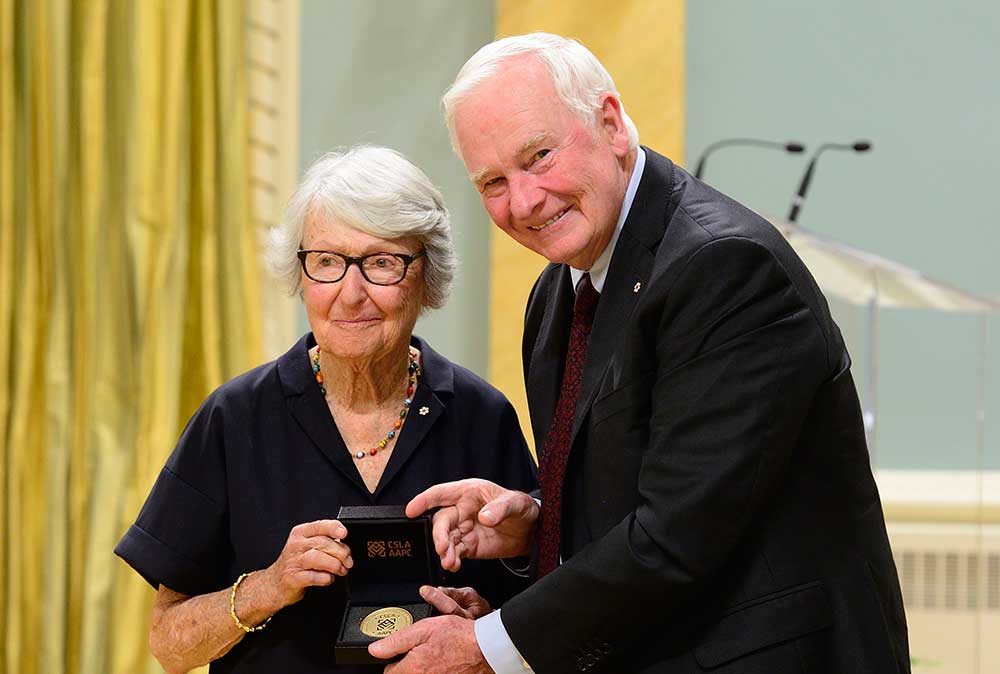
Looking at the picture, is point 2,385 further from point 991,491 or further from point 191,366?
point 991,491

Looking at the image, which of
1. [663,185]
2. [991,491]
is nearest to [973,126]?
[991,491]

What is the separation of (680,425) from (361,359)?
2.29 feet

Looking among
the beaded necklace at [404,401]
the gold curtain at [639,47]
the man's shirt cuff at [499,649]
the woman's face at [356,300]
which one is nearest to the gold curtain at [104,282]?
the gold curtain at [639,47]

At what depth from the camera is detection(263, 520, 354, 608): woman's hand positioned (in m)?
1.92

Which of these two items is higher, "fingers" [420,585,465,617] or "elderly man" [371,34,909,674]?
"elderly man" [371,34,909,674]

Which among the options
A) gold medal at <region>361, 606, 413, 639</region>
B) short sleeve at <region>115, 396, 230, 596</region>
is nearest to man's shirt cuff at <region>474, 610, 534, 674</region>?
gold medal at <region>361, 606, 413, 639</region>

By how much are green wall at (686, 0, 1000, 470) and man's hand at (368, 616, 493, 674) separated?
269cm

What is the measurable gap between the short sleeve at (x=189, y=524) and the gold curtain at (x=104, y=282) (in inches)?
63.9

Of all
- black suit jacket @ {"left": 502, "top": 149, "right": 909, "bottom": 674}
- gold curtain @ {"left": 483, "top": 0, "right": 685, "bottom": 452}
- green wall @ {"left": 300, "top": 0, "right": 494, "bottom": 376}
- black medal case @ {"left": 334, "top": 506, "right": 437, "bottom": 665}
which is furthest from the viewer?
green wall @ {"left": 300, "top": 0, "right": 494, "bottom": 376}

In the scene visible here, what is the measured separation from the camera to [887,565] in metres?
1.81

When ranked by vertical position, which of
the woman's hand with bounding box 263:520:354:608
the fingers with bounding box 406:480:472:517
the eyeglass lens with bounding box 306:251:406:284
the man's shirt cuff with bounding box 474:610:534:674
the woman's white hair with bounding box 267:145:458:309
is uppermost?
the woman's white hair with bounding box 267:145:458:309

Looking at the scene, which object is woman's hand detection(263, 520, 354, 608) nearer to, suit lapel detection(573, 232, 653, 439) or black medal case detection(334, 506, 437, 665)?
black medal case detection(334, 506, 437, 665)

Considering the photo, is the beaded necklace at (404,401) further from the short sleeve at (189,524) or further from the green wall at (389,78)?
→ the green wall at (389,78)

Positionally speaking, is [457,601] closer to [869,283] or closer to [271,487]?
[271,487]
